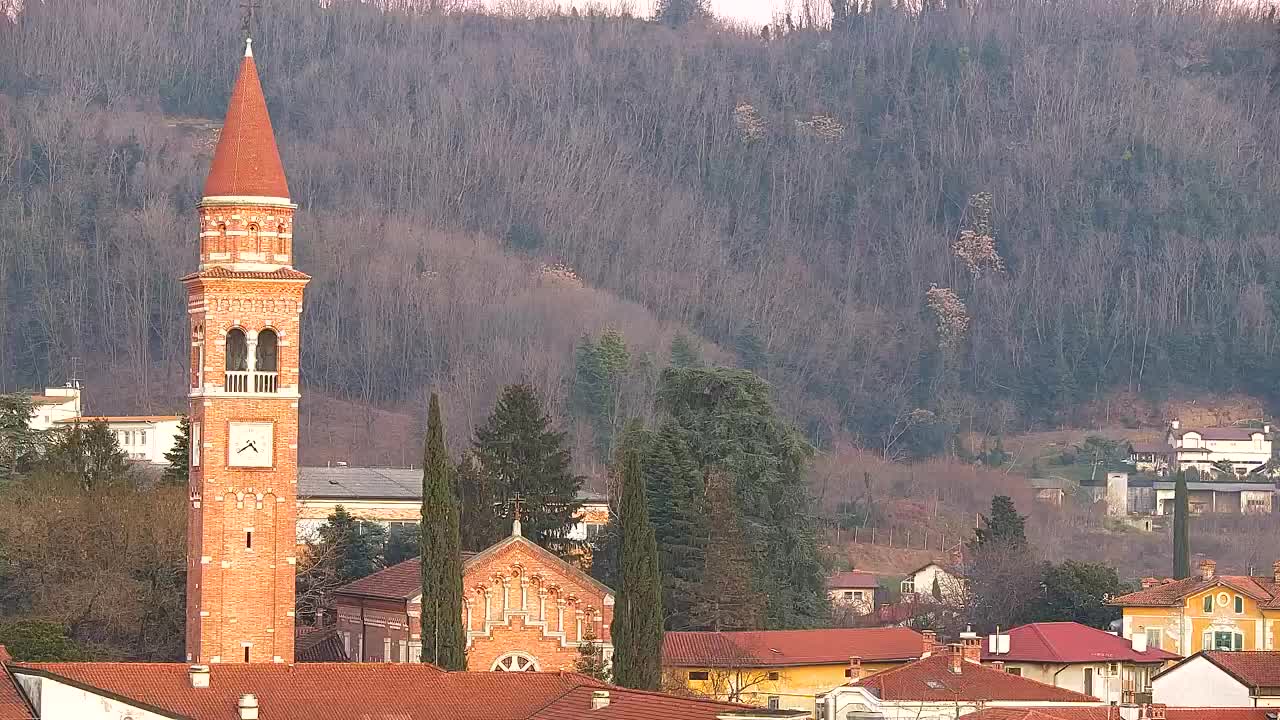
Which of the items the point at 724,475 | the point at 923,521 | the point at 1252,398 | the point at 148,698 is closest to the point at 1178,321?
the point at 1252,398

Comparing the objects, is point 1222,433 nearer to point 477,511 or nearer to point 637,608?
point 477,511

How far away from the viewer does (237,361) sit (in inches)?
2376

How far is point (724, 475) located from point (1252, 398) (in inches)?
3853

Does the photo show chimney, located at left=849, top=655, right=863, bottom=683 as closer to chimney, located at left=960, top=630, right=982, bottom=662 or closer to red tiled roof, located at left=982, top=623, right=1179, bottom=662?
chimney, located at left=960, top=630, right=982, bottom=662

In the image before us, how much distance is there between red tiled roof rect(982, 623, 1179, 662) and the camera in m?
68.3

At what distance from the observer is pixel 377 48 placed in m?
191

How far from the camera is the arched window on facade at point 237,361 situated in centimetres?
5988

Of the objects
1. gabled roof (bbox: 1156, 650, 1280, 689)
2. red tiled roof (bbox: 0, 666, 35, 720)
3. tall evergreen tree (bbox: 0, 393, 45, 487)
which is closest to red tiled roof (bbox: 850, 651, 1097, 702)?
gabled roof (bbox: 1156, 650, 1280, 689)

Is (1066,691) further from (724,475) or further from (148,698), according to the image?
(148,698)

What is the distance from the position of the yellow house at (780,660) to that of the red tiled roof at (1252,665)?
22.5 feet

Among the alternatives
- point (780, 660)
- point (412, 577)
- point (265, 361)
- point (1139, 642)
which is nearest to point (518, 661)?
point (412, 577)

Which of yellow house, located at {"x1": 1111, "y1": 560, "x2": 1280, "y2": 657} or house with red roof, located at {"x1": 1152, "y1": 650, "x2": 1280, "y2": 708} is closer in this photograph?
house with red roof, located at {"x1": 1152, "y1": 650, "x2": 1280, "y2": 708}

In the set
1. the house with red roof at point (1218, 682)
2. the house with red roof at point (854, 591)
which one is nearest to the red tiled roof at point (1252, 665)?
→ the house with red roof at point (1218, 682)

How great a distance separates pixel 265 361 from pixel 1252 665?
21.4 meters
